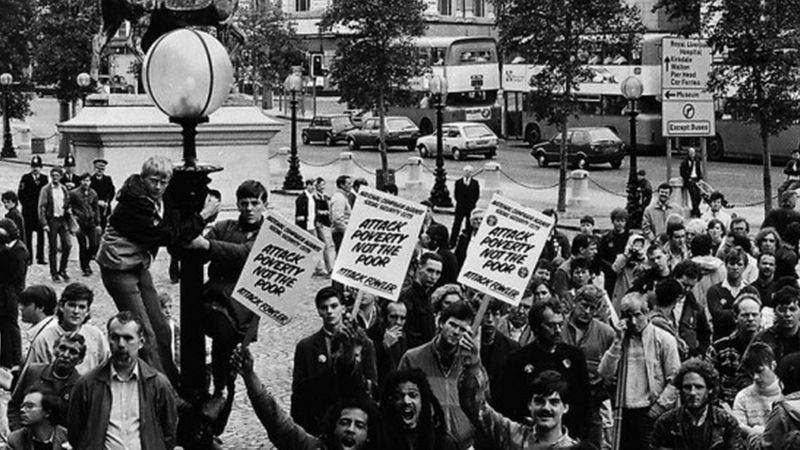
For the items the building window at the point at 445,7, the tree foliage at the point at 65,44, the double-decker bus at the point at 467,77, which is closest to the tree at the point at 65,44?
the tree foliage at the point at 65,44

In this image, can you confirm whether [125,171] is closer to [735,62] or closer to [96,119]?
[96,119]

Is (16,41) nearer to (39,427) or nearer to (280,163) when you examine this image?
(280,163)

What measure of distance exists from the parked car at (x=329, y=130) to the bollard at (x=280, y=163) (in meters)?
8.35

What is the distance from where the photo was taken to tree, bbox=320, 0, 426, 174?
41.5m

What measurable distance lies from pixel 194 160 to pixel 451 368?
6.77 ft

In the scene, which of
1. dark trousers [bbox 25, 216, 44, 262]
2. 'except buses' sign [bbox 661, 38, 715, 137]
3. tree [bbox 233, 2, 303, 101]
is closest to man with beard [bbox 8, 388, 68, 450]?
'except buses' sign [bbox 661, 38, 715, 137]

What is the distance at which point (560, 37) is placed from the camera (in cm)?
3434

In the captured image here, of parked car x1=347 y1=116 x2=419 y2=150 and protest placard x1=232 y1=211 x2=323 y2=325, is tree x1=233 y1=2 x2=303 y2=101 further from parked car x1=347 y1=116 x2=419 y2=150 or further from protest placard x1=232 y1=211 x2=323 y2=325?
protest placard x1=232 y1=211 x2=323 y2=325

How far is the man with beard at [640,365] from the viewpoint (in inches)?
399

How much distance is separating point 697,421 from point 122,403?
311 cm

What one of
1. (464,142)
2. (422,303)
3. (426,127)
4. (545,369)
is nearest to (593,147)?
(464,142)

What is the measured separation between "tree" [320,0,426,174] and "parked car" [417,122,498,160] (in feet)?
25.8

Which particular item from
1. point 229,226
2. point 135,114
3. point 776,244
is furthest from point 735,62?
point 229,226

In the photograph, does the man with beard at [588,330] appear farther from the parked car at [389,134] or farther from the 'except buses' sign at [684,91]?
the parked car at [389,134]
